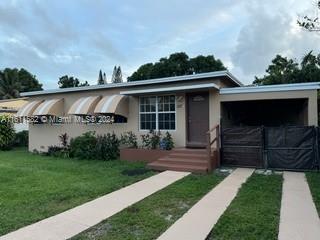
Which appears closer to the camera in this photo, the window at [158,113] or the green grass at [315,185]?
the green grass at [315,185]

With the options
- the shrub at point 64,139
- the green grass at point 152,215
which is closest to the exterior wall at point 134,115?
the shrub at point 64,139

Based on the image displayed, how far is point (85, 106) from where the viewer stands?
617 inches

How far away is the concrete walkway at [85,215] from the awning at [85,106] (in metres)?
7.07

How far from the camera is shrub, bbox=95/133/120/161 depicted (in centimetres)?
→ 1466

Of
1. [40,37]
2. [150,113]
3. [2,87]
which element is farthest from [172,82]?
[2,87]

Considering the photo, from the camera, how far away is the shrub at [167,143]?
13.5 m

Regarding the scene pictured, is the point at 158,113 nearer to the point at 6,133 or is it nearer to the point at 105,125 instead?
the point at 105,125

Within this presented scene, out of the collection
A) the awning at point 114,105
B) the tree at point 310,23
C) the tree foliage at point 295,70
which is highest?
the tree foliage at point 295,70

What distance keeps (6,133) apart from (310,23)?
19.4 meters

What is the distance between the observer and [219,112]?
13.4 metres

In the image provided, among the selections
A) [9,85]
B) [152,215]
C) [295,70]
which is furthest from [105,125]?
[9,85]

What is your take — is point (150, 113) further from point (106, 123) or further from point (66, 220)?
point (66, 220)

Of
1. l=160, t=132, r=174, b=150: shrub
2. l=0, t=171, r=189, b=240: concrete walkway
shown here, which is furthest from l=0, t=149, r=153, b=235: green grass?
l=160, t=132, r=174, b=150: shrub

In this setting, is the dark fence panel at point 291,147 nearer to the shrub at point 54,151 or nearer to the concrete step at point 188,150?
the concrete step at point 188,150
